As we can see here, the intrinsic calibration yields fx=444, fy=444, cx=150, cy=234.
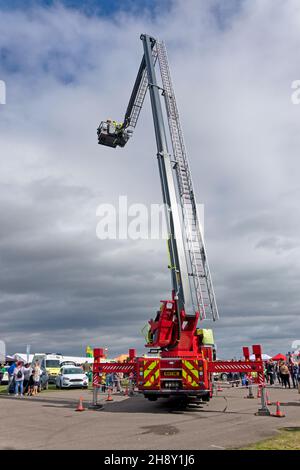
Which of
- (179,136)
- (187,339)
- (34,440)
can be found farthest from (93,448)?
(179,136)

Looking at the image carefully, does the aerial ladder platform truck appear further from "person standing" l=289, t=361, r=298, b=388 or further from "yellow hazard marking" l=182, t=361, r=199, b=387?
"person standing" l=289, t=361, r=298, b=388

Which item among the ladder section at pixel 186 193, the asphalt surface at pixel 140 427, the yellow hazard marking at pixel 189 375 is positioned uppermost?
the ladder section at pixel 186 193

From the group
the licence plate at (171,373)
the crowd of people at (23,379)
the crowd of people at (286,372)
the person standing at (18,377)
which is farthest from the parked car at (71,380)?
the licence plate at (171,373)

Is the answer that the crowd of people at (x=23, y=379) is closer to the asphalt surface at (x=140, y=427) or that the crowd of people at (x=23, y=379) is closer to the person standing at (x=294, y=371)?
the asphalt surface at (x=140, y=427)

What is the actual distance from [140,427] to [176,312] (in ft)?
17.3

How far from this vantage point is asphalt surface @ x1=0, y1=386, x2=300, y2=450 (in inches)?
336

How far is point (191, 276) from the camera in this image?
630 inches

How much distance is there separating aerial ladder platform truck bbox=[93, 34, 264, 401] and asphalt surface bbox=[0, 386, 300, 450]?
109cm

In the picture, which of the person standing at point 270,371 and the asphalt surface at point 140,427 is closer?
the asphalt surface at point 140,427

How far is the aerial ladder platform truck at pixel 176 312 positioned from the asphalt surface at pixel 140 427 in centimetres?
109

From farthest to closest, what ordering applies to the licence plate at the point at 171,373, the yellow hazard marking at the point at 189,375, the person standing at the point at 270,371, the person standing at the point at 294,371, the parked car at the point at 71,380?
1. the person standing at the point at 270,371
2. the parked car at the point at 71,380
3. the person standing at the point at 294,371
4. the licence plate at the point at 171,373
5. the yellow hazard marking at the point at 189,375

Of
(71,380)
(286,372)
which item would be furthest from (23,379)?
(286,372)

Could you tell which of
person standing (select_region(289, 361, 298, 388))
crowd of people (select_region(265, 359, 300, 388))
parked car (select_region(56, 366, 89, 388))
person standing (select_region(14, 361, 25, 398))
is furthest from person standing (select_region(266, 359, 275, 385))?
person standing (select_region(14, 361, 25, 398))

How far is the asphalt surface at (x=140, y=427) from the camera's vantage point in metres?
8.52
